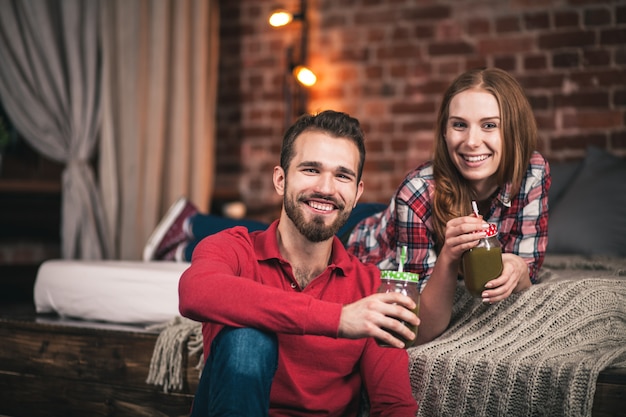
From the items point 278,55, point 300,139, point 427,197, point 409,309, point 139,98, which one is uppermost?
point 278,55

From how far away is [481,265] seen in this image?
5.38ft

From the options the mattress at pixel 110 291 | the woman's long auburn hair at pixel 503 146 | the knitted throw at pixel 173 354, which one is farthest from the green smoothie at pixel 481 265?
the mattress at pixel 110 291

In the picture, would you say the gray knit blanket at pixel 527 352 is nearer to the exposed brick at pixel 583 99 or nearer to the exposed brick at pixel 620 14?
the exposed brick at pixel 583 99

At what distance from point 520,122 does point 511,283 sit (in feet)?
1.66

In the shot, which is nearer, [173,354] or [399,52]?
[173,354]

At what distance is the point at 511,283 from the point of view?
1.72 meters

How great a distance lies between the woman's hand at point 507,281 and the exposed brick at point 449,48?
7.08ft

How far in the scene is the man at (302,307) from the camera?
1.35m

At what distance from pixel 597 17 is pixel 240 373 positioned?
292cm

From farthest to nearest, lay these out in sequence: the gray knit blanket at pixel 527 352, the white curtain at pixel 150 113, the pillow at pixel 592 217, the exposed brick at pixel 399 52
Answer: the exposed brick at pixel 399 52
the white curtain at pixel 150 113
the pillow at pixel 592 217
the gray knit blanket at pixel 527 352

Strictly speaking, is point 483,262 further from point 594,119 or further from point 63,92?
point 63,92

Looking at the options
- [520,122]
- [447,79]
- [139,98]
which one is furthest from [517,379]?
[139,98]

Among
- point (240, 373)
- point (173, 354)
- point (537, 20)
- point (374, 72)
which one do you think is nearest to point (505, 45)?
point (537, 20)

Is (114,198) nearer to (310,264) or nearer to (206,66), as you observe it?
(206,66)
